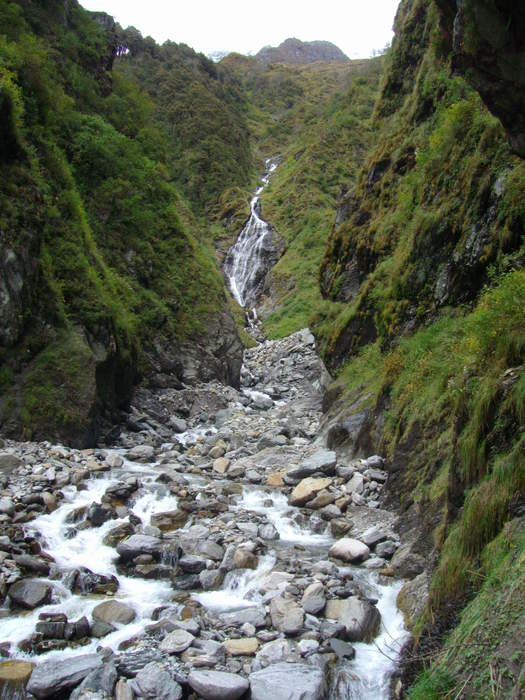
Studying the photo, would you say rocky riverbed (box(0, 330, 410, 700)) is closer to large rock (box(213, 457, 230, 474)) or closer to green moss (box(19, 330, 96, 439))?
large rock (box(213, 457, 230, 474))

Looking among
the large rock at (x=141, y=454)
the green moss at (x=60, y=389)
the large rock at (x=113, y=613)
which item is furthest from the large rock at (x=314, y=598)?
the green moss at (x=60, y=389)

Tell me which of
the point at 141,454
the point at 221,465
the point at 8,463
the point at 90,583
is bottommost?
the point at 221,465

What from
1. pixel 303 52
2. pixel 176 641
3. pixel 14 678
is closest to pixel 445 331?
pixel 176 641

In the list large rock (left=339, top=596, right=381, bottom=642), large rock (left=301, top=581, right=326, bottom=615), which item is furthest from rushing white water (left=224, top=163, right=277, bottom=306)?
large rock (left=339, top=596, right=381, bottom=642)

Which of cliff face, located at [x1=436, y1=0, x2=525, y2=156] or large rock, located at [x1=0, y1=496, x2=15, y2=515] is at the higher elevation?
cliff face, located at [x1=436, y1=0, x2=525, y2=156]

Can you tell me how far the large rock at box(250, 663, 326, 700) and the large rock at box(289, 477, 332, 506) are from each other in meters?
4.86

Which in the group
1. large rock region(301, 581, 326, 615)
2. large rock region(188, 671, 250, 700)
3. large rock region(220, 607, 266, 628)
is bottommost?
large rock region(220, 607, 266, 628)

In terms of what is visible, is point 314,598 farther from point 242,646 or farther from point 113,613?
point 113,613

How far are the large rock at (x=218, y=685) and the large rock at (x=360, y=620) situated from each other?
4.96 ft

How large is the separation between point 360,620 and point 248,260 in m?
39.3

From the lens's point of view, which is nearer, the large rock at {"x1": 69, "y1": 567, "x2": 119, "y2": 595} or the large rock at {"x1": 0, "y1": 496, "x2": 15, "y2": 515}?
the large rock at {"x1": 69, "y1": 567, "x2": 119, "y2": 595}

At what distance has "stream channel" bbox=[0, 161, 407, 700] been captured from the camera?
555 cm

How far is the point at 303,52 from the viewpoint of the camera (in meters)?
133

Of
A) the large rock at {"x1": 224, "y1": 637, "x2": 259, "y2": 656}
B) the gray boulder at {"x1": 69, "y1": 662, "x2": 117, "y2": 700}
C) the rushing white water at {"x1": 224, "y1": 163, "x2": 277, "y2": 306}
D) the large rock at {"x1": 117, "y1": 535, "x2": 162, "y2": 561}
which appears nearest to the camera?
the gray boulder at {"x1": 69, "y1": 662, "x2": 117, "y2": 700}
